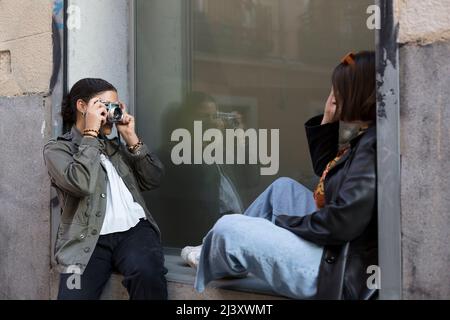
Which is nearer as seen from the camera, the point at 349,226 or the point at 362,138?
the point at 349,226

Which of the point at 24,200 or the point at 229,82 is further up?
the point at 229,82

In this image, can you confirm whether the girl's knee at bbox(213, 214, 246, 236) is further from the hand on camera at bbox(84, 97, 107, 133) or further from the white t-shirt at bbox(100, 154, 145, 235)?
the hand on camera at bbox(84, 97, 107, 133)

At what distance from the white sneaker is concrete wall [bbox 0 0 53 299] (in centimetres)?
104

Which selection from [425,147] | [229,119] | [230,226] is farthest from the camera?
[229,119]

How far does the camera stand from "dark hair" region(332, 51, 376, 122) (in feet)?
9.53

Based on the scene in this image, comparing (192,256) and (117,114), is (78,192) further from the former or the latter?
(192,256)

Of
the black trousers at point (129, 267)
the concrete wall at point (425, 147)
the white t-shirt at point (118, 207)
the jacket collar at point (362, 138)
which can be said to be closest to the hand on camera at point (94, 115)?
the white t-shirt at point (118, 207)

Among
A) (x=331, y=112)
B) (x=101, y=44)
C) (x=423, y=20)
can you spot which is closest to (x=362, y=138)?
(x=331, y=112)

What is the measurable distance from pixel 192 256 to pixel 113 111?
0.93 m

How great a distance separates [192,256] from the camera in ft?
11.9

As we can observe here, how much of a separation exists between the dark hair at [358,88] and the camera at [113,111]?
50.5 inches
